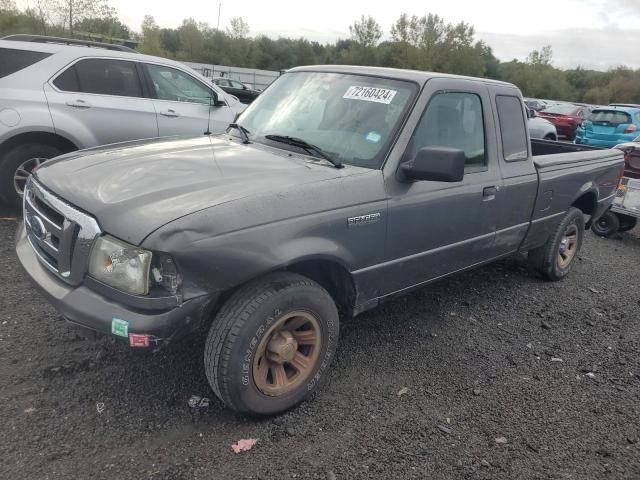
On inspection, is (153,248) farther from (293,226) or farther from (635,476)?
(635,476)

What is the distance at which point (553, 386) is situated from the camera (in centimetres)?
343

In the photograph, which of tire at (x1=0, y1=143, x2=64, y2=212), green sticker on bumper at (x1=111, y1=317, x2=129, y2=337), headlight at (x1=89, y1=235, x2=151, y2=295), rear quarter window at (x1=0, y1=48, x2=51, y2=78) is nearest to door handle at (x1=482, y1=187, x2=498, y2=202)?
headlight at (x1=89, y1=235, x2=151, y2=295)

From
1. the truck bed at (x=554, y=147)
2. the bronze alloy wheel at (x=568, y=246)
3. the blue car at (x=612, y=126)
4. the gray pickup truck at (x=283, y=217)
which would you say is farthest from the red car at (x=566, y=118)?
the gray pickup truck at (x=283, y=217)

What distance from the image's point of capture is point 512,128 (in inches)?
162

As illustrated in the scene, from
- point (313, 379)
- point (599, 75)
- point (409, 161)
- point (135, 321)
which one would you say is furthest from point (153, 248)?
point (599, 75)

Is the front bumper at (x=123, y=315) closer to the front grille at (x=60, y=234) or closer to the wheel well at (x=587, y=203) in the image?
the front grille at (x=60, y=234)

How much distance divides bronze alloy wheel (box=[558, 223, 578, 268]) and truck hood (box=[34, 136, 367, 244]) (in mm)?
3216

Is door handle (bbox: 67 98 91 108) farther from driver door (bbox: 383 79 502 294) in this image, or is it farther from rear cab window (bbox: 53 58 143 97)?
driver door (bbox: 383 79 502 294)

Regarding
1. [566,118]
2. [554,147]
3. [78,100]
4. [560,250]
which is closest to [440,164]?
[560,250]

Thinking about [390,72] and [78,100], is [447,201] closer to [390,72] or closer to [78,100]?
[390,72]

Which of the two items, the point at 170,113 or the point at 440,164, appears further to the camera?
the point at 170,113

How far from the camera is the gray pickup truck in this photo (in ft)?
7.69

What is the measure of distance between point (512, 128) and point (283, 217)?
2.44 metres

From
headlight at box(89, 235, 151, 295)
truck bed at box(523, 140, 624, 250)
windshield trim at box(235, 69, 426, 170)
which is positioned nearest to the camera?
headlight at box(89, 235, 151, 295)
